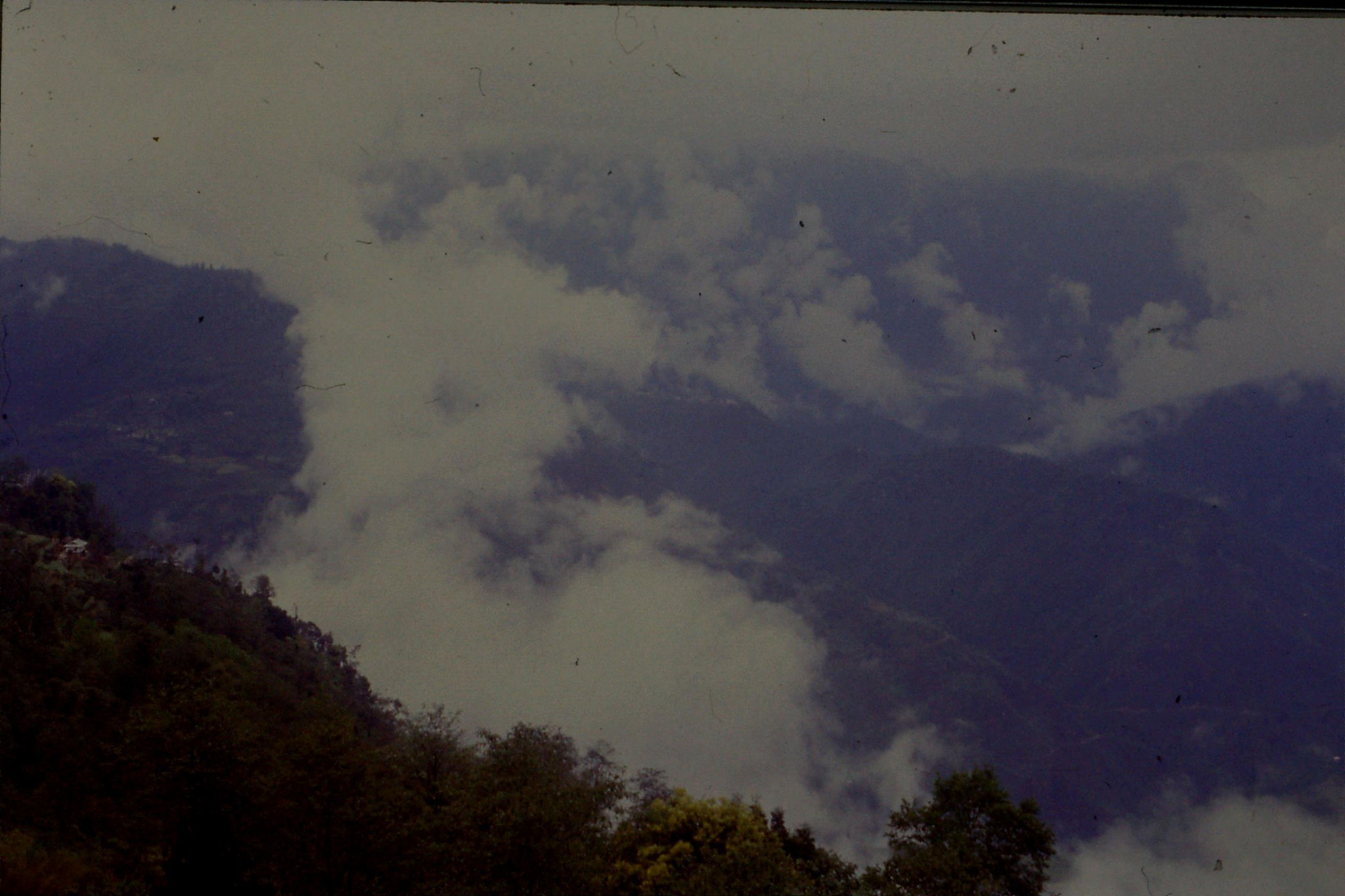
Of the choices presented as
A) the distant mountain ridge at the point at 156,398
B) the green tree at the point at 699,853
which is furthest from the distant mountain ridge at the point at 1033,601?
the green tree at the point at 699,853

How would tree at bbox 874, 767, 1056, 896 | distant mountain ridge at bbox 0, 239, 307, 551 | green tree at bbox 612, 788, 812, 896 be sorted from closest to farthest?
green tree at bbox 612, 788, 812, 896, tree at bbox 874, 767, 1056, 896, distant mountain ridge at bbox 0, 239, 307, 551

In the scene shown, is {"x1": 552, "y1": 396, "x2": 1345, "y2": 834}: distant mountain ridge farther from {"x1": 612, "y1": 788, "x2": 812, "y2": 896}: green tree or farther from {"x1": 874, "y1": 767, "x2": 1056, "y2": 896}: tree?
{"x1": 612, "y1": 788, "x2": 812, "y2": 896}: green tree

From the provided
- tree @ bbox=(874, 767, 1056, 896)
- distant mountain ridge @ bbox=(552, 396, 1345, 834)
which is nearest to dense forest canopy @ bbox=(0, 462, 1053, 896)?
tree @ bbox=(874, 767, 1056, 896)

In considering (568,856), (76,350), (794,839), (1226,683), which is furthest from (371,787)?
(1226,683)

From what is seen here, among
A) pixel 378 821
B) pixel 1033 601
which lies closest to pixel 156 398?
pixel 378 821

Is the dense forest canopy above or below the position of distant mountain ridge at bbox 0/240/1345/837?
below

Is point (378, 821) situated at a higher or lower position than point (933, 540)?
lower

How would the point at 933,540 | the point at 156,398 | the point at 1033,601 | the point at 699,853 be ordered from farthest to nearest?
the point at 933,540, the point at 1033,601, the point at 156,398, the point at 699,853

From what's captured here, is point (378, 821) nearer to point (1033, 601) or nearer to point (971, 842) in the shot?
point (971, 842)
